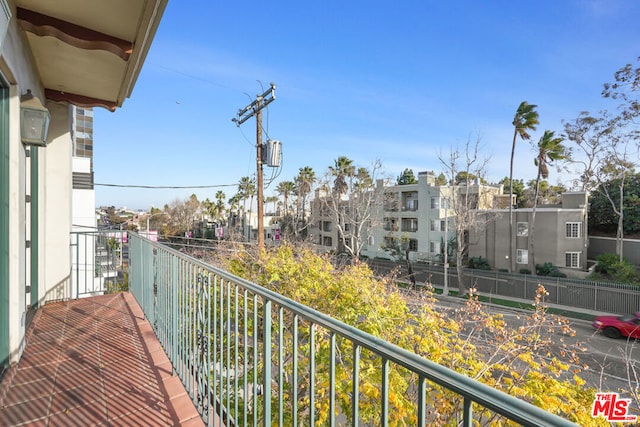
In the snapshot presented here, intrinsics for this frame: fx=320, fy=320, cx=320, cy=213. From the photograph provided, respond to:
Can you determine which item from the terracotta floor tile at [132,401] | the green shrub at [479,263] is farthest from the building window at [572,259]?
the terracotta floor tile at [132,401]

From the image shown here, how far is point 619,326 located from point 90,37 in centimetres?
1867

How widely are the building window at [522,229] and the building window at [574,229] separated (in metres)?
2.48

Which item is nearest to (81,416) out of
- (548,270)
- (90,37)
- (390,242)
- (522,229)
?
(90,37)

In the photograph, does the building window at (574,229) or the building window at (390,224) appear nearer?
the building window at (574,229)

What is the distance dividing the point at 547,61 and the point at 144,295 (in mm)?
23556

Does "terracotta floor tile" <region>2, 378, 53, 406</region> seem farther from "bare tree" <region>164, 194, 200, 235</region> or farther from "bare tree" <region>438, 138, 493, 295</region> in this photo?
"bare tree" <region>164, 194, 200, 235</region>

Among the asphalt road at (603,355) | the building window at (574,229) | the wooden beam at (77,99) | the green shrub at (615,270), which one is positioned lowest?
the asphalt road at (603,355)

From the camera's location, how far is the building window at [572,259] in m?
22.0

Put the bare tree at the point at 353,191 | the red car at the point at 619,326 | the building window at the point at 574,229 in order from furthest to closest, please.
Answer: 1. the bare tree at the point at 353,191
2. the building window at the point at 574,229
3. the red car at the point at 619,326

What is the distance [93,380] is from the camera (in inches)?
105

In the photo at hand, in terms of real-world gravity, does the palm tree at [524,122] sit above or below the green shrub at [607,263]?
above

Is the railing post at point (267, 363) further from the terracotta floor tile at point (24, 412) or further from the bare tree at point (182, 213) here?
the bare tree at point (182, 213)

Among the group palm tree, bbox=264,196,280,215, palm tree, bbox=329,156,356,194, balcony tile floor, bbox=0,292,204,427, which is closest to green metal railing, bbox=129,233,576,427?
balcony tile floor, bbox=0,292,204,427

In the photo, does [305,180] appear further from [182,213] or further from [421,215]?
[182,213]
